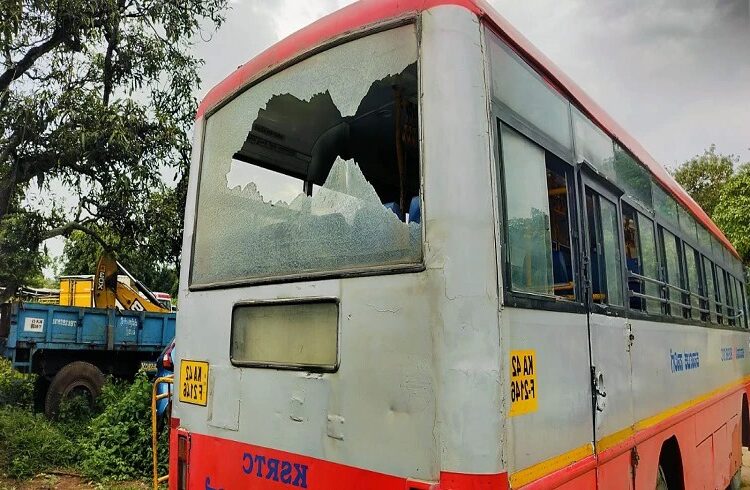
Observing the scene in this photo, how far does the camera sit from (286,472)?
2377mm

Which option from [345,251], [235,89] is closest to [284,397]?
[345,251]

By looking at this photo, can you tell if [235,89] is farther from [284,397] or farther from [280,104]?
[284,397]

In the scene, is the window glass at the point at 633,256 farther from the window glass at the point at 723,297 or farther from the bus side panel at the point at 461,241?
the window glass at the point at 723,297

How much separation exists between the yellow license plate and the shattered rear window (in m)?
0.45

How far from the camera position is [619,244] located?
3447 mm

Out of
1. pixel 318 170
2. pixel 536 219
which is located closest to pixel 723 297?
pixel 536 219

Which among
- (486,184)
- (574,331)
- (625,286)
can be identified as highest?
(486,184)

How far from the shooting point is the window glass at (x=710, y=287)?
19.5 ft

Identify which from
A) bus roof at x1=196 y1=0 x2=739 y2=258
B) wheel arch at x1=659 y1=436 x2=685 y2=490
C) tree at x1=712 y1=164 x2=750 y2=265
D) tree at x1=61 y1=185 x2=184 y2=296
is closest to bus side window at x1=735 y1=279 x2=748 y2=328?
wheel arch at x1=659 y1=436 x2=685 y2=490

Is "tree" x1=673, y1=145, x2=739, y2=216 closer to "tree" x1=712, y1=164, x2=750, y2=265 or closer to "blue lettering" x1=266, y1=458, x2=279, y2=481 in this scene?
"tree" x1=712, y1=164, x2=750, y2=265

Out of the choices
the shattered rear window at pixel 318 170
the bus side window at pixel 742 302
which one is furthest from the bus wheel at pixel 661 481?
the bus side window at pixel 742 302

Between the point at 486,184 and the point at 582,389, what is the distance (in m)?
1.13

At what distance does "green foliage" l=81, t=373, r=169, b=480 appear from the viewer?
679 cm

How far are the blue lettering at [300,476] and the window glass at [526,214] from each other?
112 centimetres
